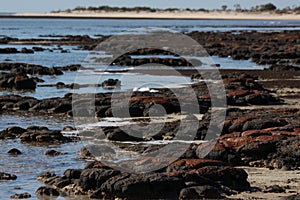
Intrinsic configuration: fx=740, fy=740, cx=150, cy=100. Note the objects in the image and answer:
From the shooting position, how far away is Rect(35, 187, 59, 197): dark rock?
11.3 m

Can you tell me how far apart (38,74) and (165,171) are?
913 inches

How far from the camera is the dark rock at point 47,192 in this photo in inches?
446

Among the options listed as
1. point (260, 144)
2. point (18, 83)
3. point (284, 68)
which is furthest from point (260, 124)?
point (284, 68)

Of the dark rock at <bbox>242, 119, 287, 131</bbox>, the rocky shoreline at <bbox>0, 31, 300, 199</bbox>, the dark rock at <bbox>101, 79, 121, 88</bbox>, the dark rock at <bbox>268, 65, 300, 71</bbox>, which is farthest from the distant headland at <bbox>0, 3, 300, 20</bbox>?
the dark rock at <bbox>242, 119, 287, 131</bbox>

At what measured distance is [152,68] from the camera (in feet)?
123

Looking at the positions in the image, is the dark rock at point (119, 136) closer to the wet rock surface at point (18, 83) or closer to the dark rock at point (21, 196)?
the dark rock at point (21, 196)

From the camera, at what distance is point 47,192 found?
11.4 meters

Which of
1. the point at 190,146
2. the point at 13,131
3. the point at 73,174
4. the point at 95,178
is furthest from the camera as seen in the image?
the point at 13,131

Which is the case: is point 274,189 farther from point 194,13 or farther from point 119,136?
point 194,13

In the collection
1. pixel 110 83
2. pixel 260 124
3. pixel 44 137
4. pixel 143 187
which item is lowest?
pixel 110 83

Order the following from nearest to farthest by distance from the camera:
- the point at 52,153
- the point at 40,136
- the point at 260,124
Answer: the point at 52,153 → the point at 260,124 → the point at 40,136

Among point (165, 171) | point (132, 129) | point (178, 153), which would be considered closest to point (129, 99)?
point (132, 129)

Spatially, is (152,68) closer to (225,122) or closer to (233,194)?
(225,122)

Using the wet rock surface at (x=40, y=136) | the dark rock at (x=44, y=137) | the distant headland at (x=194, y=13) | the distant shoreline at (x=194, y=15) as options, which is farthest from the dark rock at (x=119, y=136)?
the distant shoreline at (x=194, y=15)
